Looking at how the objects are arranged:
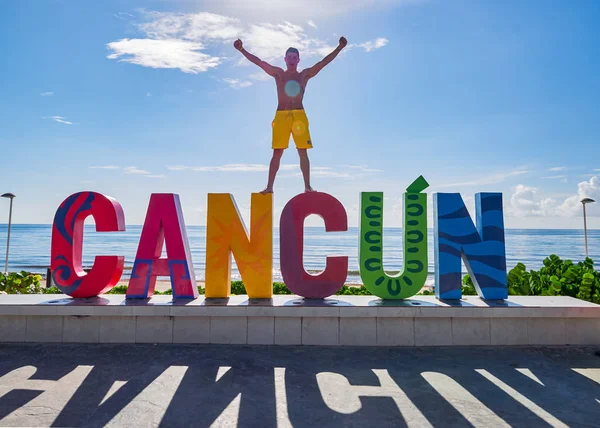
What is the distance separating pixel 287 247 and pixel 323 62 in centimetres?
403

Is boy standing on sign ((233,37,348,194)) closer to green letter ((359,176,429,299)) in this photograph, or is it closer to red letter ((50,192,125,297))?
green letter ((359,176,429,299))

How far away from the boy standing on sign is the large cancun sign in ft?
4.05

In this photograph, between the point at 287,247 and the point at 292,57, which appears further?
the point at 292,57

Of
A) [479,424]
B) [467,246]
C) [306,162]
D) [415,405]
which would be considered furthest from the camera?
[306,162]

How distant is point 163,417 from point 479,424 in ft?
11.3

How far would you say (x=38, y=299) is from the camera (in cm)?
786

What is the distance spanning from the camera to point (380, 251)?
7.63 metres

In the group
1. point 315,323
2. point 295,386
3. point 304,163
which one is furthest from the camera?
point 304,163

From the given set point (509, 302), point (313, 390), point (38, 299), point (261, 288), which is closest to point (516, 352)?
point (509, 302)

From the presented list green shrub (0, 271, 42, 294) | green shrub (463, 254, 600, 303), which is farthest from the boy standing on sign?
green shrub (0, 271, 42, 294)

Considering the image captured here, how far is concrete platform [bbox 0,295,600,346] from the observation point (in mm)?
7004

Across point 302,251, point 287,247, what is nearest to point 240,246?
point 287,247

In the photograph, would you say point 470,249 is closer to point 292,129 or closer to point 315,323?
point 315,323

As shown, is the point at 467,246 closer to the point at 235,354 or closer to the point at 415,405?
the point at 415,405
